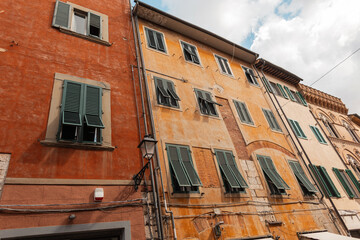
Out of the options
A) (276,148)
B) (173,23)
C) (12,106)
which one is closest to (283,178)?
(276,148)

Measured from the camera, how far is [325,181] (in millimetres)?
11898

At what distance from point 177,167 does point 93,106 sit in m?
3.13

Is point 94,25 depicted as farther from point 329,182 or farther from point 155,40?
Answer: point 329,182

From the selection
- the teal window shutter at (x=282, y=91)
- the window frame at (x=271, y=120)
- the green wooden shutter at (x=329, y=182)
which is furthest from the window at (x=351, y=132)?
the window frame at (x=271, y=120)

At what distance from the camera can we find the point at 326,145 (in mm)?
14562

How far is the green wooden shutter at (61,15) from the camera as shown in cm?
780

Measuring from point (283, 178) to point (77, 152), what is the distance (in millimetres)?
8569

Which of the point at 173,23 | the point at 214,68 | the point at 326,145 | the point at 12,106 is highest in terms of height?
the point at 173,23

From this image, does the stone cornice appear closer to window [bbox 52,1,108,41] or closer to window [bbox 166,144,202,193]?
window [bbox 166,144,202,193]

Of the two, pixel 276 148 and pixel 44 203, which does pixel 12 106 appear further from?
pixel 276 148

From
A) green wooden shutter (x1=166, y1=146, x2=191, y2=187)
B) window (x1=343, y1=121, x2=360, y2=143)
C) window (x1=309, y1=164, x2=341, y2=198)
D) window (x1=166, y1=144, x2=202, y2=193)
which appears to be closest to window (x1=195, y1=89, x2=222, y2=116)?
window (x1=166, y1=144, x2=202, y2=193)

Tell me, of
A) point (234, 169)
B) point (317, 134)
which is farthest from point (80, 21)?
point (317, 134)

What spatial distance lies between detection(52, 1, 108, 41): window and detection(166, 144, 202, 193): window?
16.7 feet

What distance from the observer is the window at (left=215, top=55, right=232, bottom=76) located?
1256cm
